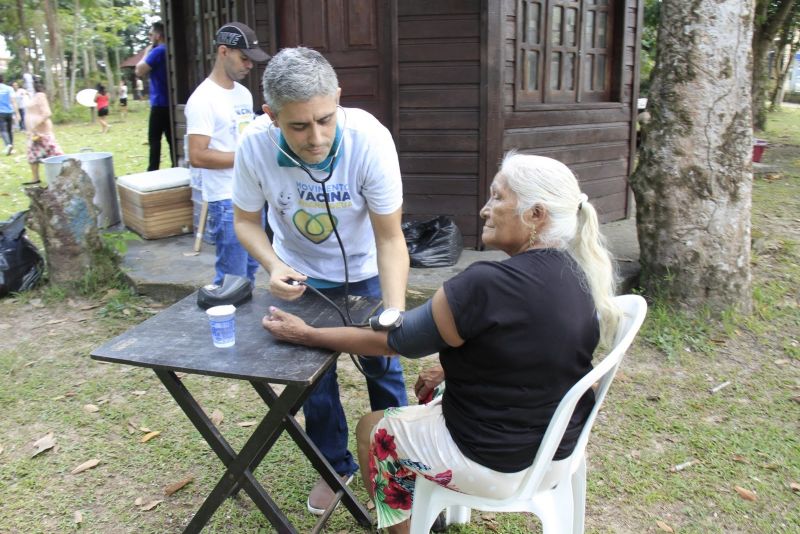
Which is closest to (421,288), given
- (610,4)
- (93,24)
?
(610,4)

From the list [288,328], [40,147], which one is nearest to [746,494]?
[288,328]

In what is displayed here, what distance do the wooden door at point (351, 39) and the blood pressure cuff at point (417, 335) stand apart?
12.6 feet

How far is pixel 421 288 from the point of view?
455 centimetres

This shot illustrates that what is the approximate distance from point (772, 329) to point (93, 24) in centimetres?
3267

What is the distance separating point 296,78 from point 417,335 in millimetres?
823

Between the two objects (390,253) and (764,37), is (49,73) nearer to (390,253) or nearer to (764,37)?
(764,37)

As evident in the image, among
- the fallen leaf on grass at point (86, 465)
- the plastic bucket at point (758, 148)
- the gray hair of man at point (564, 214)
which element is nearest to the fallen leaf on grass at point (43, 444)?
the fallen leaf on grass at point (86, 465)

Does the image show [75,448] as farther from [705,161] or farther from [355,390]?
[705,161]

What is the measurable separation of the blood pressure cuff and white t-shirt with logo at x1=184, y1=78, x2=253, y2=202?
8.08 ft

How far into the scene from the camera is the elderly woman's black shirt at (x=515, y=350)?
167 centimetres

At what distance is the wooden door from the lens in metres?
5.25

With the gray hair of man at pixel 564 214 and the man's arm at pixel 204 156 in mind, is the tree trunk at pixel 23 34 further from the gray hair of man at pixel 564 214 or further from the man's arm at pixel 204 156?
the gray hair of man at pixel 564 214

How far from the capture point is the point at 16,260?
16.3 ft

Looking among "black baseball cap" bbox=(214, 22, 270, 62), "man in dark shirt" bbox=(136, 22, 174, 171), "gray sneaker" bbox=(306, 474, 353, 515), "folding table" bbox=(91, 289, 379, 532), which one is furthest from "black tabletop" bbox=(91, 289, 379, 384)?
"man in dark shirt" bbox=(136, 22, 174, 171)
